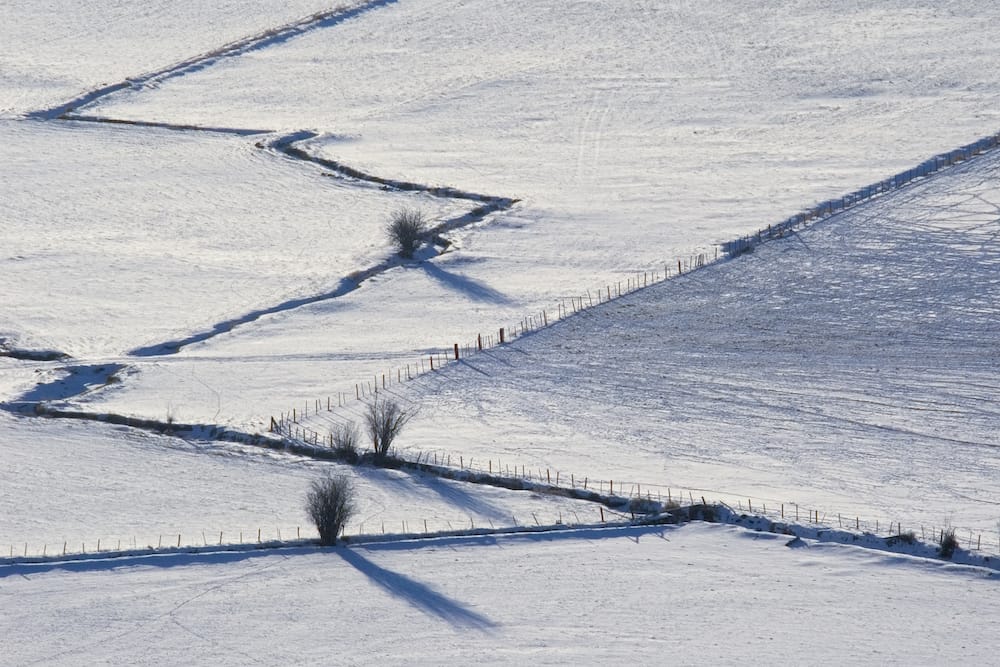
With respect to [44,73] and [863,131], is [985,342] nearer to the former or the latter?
[863,131]

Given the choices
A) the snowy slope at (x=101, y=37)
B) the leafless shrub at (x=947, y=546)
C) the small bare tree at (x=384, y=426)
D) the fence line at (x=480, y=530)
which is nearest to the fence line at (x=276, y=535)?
→ the fence line at (x=480, y=530)

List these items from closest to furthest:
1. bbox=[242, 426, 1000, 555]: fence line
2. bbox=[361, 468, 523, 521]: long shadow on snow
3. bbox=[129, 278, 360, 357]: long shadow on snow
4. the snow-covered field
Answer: the snow-covered field → bbox=[242, 426, 1000, 555]: fence line → bbox=[361, 468, 523, 521]: long shadow on snow → bbox=[129, 278, 360, 357]: long shadow on snow

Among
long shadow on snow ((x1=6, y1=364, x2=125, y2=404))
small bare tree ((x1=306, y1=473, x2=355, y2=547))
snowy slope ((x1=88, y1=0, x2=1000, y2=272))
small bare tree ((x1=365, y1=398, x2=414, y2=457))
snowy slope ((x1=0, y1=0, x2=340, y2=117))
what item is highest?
snowy slope ((x1=0, y1=0, x2=340, y2=117))

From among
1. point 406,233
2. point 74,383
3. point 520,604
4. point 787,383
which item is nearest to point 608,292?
point 406,233

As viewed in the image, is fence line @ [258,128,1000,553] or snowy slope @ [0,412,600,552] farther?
fence line @ [258,128,1000,553]

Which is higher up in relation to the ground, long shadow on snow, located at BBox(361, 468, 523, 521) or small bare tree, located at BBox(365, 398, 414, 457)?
small bare tree, located at BBox(365, 398, 414, 457)

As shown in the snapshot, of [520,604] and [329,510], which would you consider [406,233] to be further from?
[520,604]

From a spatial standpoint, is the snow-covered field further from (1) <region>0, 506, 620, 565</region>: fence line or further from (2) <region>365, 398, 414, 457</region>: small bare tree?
(2) <region>365, 398, 414, 457</region>: small bare tree

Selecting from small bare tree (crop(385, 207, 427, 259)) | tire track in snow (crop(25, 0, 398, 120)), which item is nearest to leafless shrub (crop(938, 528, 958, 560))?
small bare tree (crop(385, 207, 427, 259))
